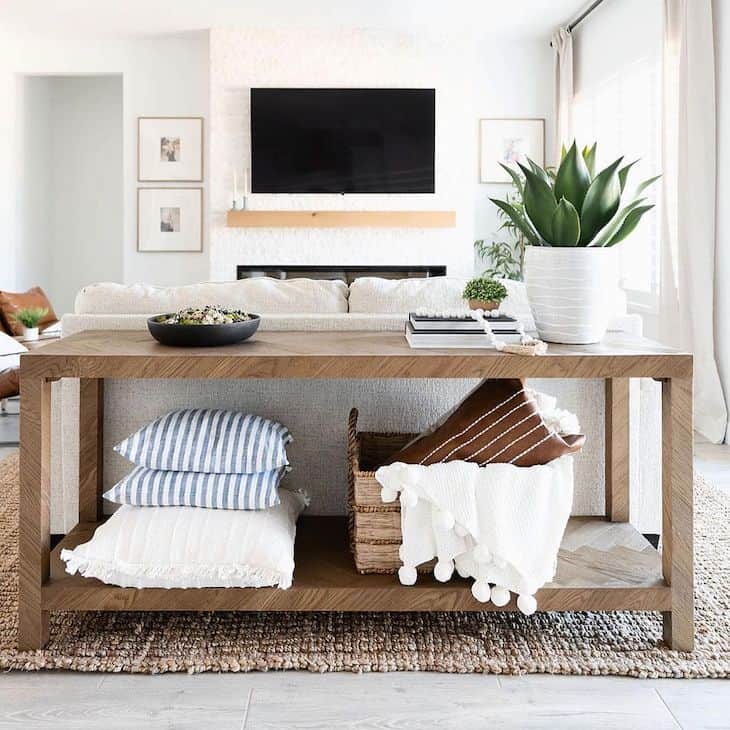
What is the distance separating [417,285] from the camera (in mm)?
2527

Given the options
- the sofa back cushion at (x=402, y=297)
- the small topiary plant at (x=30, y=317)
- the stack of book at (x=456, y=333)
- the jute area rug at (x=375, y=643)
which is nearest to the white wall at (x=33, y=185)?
the small topiary plant at (x=30, y=317)

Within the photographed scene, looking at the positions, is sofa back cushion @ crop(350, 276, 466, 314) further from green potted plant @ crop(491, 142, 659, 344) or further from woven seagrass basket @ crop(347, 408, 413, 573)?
woven seagrass basket @ crop(347, 408, 413, 573)

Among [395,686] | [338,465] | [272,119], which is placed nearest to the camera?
[395,686]

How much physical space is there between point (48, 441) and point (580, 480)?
137cm

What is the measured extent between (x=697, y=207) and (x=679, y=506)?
2.91m

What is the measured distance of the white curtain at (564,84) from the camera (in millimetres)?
6738

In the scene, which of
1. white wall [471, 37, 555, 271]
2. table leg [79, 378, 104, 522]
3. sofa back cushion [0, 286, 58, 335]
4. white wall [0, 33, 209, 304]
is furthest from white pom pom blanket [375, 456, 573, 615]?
white wall [0, 33, 209, 304]

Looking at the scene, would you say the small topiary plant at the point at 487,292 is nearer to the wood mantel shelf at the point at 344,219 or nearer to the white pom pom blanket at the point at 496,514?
the white pom pom blanket at the point at 496,514

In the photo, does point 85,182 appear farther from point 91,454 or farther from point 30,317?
point 91,454

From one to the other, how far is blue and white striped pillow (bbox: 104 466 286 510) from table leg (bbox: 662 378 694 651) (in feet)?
2.88

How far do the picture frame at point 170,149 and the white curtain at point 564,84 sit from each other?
2.93m

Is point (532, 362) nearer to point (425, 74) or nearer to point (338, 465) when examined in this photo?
point (338, 465)

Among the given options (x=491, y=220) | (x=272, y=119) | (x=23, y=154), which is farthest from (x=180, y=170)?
(x=491, y=220)

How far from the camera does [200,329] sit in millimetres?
1940
